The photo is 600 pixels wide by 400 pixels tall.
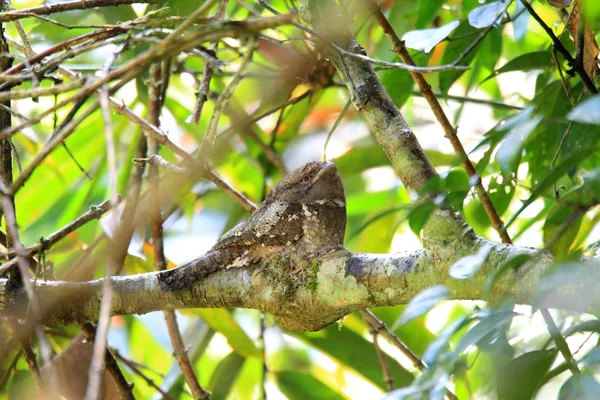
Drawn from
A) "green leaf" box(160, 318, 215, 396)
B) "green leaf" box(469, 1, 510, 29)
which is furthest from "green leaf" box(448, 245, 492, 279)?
"green leaf" box(160, 318, 215, 396)

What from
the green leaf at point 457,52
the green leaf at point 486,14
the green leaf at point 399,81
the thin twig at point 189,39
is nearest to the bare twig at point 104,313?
the thin twig at point 189,39

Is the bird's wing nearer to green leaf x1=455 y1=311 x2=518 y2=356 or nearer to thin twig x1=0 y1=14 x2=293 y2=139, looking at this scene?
thin twig x1=0 y1=14 x2=293 y2=139

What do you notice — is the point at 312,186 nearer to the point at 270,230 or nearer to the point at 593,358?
the point at 270,230

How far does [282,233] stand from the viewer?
1695mm

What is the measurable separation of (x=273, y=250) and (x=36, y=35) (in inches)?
63.1

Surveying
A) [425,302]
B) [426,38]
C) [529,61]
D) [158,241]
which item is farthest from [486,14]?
[158,241]

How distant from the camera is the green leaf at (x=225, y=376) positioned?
2.69 metres

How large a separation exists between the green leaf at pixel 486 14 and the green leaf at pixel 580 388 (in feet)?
3.33

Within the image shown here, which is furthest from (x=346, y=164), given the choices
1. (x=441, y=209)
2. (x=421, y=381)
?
(x=421, y=381)

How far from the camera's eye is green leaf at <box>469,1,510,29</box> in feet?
5.23

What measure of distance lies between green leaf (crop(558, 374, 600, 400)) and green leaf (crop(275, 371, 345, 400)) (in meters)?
1.81

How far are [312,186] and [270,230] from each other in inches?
8.8

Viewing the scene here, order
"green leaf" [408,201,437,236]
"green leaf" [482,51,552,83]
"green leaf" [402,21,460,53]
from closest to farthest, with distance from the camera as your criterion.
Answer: "green leaf" [408,201,437,236], "green leaf" [402,21,460,53], "green leaf" [482,51,552,83]

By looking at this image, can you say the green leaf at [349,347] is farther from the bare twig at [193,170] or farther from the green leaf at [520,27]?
the green leaf at [520,27]
